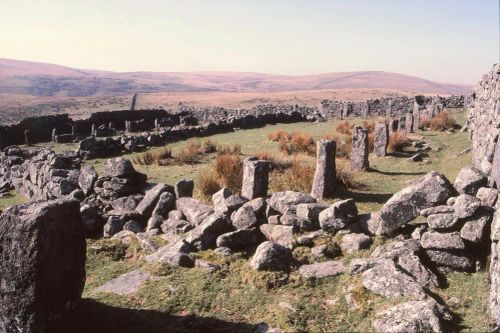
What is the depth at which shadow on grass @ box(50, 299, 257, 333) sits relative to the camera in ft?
18.1

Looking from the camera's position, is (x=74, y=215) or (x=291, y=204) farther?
(x=291, y=204)

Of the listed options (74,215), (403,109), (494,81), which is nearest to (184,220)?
(74,215)

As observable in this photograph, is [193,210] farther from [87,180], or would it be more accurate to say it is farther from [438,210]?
Answer: [438,210]

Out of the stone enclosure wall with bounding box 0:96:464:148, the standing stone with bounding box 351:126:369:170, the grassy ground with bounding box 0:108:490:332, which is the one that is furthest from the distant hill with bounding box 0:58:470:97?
the grassy ground with bounding box 0:108:490:332

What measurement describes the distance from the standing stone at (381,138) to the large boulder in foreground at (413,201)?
8.76 m

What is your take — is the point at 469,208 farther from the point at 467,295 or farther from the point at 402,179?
the point at 402,179

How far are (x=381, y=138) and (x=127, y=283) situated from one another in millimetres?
11656

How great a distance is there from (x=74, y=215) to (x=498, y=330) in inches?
203

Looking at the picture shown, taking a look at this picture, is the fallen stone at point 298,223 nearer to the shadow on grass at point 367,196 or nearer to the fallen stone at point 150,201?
the shadow on grass at point 367,196

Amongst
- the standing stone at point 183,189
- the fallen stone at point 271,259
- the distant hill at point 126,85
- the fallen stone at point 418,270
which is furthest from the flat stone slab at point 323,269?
the distant hill at point 126,85

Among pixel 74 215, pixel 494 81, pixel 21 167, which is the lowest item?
pixel 21 167

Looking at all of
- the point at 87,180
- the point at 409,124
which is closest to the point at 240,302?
the point at 87,180

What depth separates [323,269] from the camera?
673cm

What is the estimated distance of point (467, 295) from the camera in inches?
227
